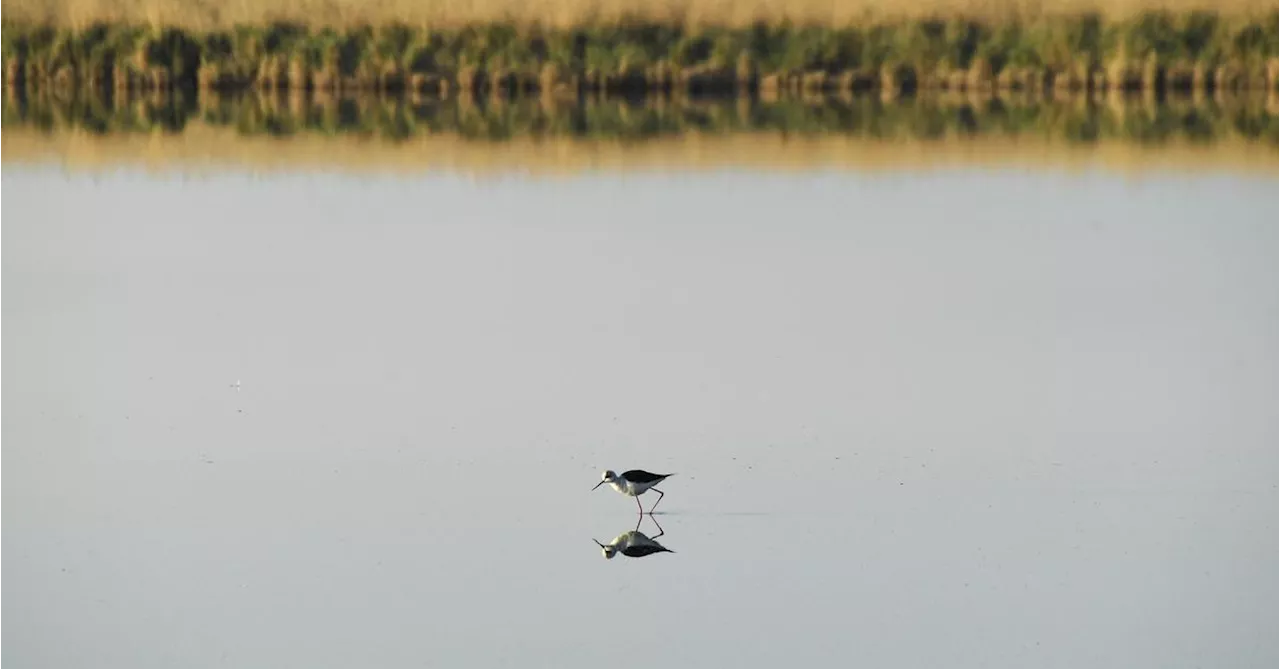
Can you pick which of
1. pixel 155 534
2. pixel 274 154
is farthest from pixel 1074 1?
pixel 155 534

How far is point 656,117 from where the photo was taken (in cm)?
2275

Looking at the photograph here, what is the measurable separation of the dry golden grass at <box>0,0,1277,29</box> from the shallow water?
39.0 feet

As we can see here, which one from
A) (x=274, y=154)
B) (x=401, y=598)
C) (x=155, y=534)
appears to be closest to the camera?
(x=401, y=598)

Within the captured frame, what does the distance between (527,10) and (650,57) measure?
8.71ft

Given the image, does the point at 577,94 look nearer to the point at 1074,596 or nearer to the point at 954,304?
the point at 954,304

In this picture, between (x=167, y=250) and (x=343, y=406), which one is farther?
(x=167, y=250)

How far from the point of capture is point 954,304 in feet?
40.2

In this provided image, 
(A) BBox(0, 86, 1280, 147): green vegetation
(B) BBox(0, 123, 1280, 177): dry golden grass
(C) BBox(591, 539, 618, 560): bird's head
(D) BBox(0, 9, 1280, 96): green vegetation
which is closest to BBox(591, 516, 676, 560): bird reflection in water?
(C) BBox(591, 539, 618, 560): bird's head

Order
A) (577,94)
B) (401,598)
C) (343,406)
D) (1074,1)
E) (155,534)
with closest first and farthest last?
(401,598), (155,534), (343,406), (577,94), (1074,1)

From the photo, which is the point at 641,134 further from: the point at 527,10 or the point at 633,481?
the point at 633,481

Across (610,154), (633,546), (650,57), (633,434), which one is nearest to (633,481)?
(633,546)

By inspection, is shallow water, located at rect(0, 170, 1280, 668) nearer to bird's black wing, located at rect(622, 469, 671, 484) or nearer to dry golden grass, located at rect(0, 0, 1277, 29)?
bird's black wing, located at rect(622, 469, 671, 484)

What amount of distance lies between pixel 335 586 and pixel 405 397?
2732 mm

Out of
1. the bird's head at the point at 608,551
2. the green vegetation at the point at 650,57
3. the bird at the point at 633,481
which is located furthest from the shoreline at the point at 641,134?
the bird's head at the point at 608,551
